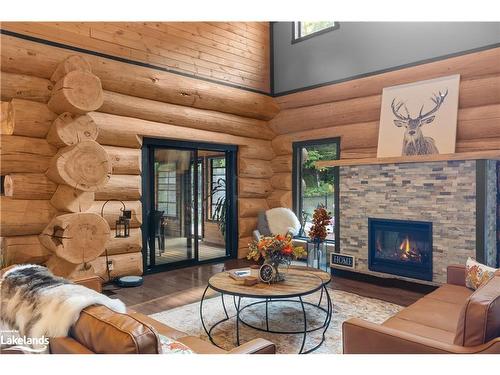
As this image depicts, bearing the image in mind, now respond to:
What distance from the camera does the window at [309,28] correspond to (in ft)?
22.0

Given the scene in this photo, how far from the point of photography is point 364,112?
6203mm

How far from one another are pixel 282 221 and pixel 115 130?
3171 millimetres

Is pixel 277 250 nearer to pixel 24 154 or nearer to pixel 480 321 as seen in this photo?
pixel 480 321

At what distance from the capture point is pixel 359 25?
20.4 feet

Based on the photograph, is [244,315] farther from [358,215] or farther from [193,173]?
[193,173]

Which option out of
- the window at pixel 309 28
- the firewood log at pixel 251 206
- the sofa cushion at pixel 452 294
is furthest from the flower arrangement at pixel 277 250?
the window at pixel 309 28

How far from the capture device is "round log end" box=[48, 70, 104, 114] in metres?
4.39

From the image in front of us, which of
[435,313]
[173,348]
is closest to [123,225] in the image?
[173,348]

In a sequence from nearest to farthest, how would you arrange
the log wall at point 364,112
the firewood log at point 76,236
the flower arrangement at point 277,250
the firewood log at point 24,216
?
the flower arrangement at point 277,250 < the firewood log at point 76,236 < the firewood log at point 24,216 < the log wall at point 364,112

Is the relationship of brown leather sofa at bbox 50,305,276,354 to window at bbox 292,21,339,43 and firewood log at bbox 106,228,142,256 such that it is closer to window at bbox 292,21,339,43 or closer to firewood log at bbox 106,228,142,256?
firewood log at bbox 106,228,142,256

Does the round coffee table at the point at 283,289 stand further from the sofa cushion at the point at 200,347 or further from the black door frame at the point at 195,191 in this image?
the black door frame at the point at 195,191

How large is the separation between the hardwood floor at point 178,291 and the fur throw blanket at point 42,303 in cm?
223
